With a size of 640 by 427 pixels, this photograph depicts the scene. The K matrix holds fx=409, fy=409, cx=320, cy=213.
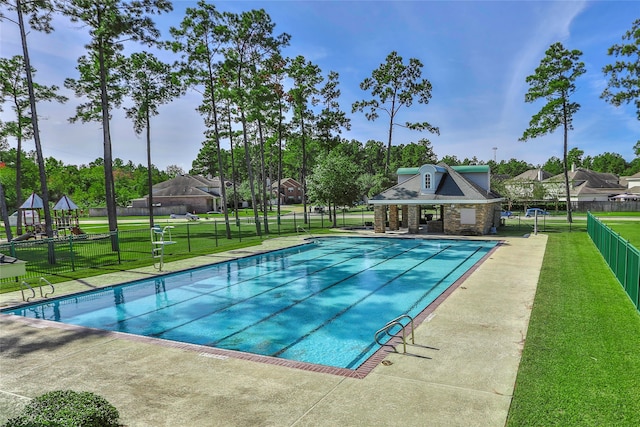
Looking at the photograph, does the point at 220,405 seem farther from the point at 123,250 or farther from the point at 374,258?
the point at 123,250

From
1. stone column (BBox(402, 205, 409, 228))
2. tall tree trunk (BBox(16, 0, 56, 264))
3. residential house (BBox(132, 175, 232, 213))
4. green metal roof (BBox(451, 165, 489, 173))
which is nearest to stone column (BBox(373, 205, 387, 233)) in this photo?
stone column (BBox(402, 205, 409, 228))

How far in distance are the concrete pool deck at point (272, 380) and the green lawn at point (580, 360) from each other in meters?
0.34

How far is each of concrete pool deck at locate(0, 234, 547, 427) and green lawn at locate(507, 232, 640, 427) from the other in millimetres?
340

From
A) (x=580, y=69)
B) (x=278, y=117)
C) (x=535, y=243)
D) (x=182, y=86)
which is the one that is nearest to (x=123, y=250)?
(x=182, y=86)

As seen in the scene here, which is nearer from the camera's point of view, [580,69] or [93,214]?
[580,69]

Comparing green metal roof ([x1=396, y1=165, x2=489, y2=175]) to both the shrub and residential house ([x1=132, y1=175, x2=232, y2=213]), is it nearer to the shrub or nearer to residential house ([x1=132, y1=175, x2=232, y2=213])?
the shrub

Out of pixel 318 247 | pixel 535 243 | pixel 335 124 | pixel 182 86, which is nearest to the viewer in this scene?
pixel 535 243

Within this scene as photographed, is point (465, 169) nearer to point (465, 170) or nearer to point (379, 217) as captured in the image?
point (465, 170)

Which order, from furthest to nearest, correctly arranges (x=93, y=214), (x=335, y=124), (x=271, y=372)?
1. (x=93, y=214)
2. (x=335, y=124)
3. (x=271, y=372)

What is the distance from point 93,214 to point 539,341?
261ft

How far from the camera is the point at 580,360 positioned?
729cm

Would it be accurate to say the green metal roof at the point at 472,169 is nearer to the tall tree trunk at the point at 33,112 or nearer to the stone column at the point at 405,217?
the stone column at the point at 405,217

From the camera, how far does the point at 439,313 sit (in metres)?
10.9

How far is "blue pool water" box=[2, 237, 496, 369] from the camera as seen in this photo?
10.4 meters
